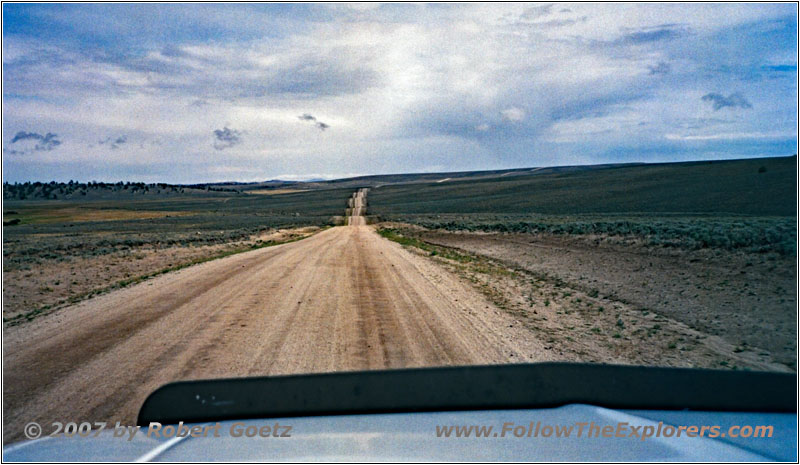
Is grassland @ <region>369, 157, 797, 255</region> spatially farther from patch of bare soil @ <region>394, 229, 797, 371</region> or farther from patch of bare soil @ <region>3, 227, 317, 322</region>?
patch of bare soil @ <region>3, 227, 317, 322</region>

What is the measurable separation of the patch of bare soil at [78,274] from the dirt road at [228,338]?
1.25 meters

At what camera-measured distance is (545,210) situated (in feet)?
207

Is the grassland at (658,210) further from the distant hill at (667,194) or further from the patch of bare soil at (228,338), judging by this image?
the patch of bare soil at (228,338)

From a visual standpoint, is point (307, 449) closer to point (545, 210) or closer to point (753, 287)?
point (753, 287)

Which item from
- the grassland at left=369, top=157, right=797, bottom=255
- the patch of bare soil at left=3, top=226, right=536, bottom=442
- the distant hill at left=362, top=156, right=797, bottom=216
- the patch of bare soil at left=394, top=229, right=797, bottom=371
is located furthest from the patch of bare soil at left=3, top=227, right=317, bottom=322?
the distant hill at left=362, top=156, right=797, bottom=216

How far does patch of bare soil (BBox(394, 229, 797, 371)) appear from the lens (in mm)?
7793

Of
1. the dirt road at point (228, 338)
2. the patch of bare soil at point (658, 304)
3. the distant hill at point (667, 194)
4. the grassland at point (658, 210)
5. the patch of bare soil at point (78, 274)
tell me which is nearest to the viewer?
the dirt road at point (228, 338)

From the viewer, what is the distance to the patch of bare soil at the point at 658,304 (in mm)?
7793

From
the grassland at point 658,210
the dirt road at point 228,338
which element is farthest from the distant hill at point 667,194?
the dirt road at point 228,338

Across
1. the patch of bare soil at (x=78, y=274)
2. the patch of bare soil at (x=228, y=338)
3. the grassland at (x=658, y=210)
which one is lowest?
the patch of bare soil at (x=78, y=274)

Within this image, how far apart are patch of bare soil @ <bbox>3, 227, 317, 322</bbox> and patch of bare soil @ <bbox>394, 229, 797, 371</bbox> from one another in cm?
978

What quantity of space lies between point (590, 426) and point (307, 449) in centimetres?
168

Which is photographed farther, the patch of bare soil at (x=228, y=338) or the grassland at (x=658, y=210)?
the grassland at (x=658, y=210)

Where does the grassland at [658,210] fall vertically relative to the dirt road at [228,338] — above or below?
above
